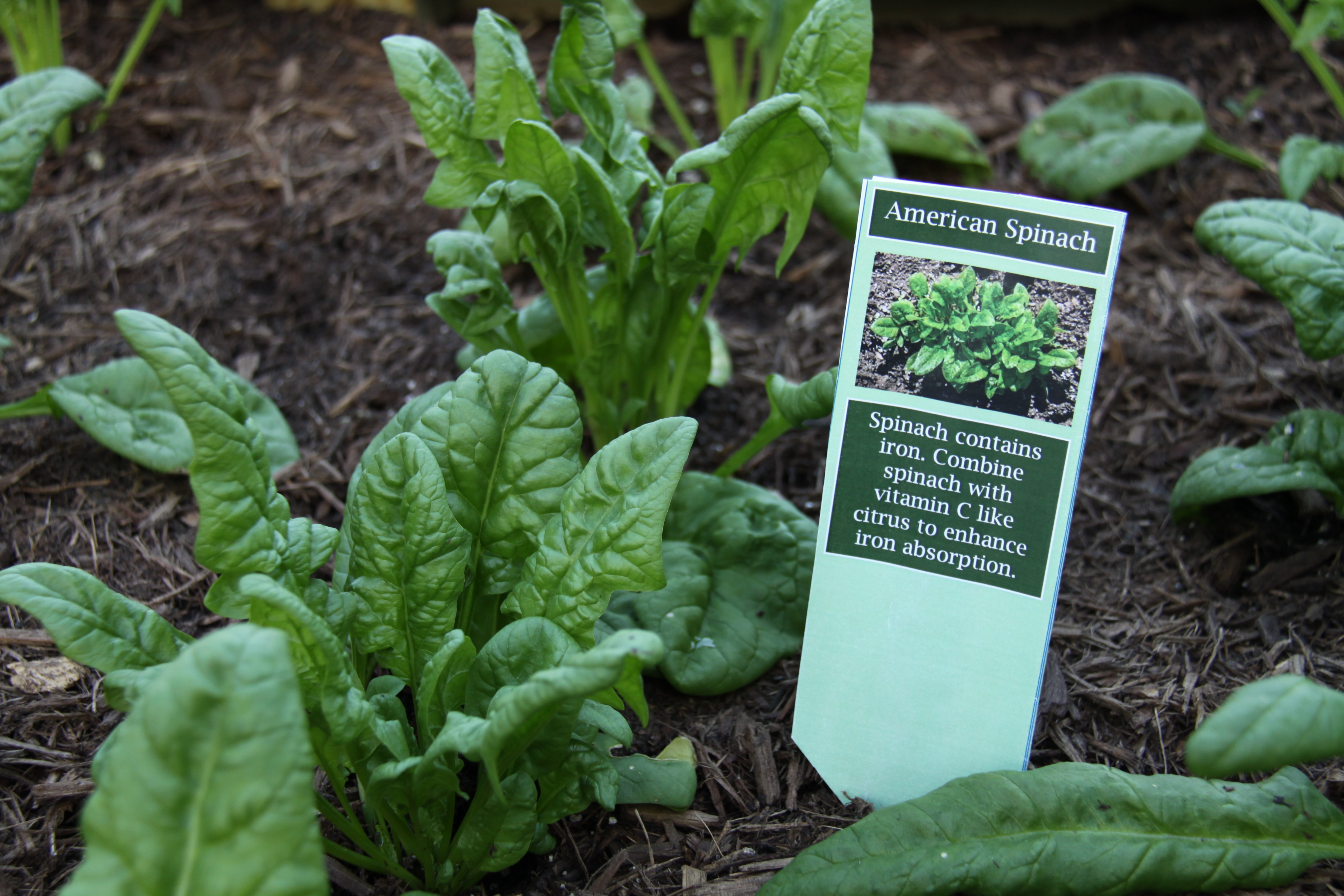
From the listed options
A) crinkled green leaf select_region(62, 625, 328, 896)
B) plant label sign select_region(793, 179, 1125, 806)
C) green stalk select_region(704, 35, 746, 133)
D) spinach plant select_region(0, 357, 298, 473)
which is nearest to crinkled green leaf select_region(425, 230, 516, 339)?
spinach plant select_region(0, 357, 298, 473)

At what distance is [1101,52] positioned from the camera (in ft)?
10.3

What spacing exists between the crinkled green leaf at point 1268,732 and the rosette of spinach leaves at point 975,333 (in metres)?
0.47

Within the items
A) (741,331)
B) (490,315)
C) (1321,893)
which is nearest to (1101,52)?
(741,331)

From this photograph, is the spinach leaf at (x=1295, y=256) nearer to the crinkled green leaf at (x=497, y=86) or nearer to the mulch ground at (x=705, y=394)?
the mulch ground at (x=705, y=394)

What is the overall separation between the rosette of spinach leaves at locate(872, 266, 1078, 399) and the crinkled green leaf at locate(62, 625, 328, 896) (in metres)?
0.88

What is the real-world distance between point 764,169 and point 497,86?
0.46 metres

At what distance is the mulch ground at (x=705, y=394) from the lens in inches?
60.1

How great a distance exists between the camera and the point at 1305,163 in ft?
7.16

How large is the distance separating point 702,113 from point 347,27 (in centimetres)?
119

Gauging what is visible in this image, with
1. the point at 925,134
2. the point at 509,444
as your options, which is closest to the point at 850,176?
the point at 925,134

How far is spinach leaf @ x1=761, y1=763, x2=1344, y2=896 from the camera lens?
4.08 feet

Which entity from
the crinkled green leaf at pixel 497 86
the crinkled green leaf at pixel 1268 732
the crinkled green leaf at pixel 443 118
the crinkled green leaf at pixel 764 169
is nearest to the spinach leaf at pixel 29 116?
the crinkled green leaf at pixel 443 118

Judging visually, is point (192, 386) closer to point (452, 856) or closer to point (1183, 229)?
point (452, 856)

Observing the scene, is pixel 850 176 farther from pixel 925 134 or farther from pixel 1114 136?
pixel 1114 136
